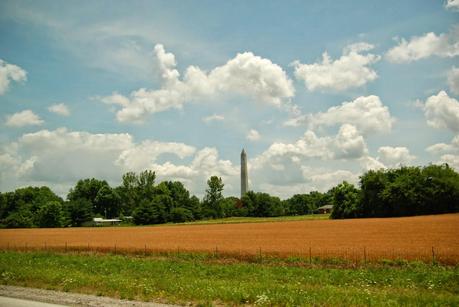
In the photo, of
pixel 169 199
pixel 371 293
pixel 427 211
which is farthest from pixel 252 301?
pixel 169 199

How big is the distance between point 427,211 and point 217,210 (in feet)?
253

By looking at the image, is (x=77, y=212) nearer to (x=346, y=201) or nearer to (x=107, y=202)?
(x=107, y=202)

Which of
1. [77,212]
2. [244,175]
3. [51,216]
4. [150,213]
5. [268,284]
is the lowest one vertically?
[268,284]

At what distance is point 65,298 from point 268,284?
7.86 meters

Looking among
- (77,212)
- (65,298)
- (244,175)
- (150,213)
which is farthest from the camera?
(244,175)

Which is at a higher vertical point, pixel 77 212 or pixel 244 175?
pixel 244 175

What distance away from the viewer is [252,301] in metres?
13.7

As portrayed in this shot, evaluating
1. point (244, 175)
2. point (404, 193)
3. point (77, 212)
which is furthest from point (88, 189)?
point (404, 193)

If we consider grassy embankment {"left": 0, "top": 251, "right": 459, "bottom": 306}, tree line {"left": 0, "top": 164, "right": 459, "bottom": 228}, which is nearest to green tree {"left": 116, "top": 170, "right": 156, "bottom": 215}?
tree line {"left": 0, "top": 164, "right": 459, "bottom": 228}

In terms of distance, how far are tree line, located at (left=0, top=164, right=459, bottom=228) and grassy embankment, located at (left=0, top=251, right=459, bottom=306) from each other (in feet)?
233

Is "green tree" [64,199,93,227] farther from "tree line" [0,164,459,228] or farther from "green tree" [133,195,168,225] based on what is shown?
"green tree" [133,195,168,225]

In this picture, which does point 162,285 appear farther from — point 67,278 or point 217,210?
point 217,210

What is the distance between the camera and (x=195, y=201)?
146625 mm

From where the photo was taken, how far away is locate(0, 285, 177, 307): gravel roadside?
13.5m
